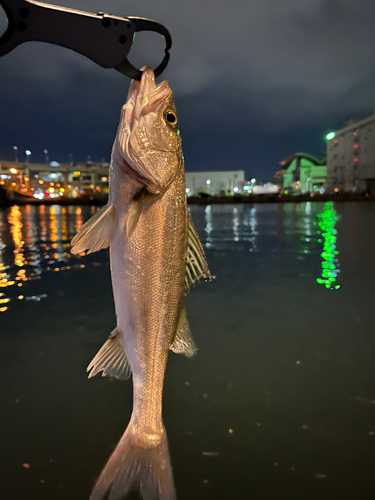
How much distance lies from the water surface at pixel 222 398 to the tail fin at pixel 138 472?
55 centimetres

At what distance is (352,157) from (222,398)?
87.7m

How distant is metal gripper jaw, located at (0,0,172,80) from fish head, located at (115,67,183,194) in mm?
132

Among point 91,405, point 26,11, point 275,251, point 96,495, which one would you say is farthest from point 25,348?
point 275,251

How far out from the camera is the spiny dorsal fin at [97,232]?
1.91 metres

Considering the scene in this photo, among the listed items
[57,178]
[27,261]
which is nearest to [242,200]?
[27,261]

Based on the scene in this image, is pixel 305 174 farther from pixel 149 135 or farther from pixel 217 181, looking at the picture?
pixel 149 135

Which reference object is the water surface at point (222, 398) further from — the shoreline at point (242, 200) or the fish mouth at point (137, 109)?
the shoreline at point (242, 200)

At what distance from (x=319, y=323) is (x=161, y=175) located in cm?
400

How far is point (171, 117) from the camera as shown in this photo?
211 cm

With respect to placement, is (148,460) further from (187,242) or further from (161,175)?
(161,175)

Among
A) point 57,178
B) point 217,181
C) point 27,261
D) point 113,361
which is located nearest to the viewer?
point 113,361

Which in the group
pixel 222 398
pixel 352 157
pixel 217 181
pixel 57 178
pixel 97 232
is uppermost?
pixel 57 178

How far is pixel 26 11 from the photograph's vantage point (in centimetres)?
165

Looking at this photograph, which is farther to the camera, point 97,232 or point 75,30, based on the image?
point 97,232
